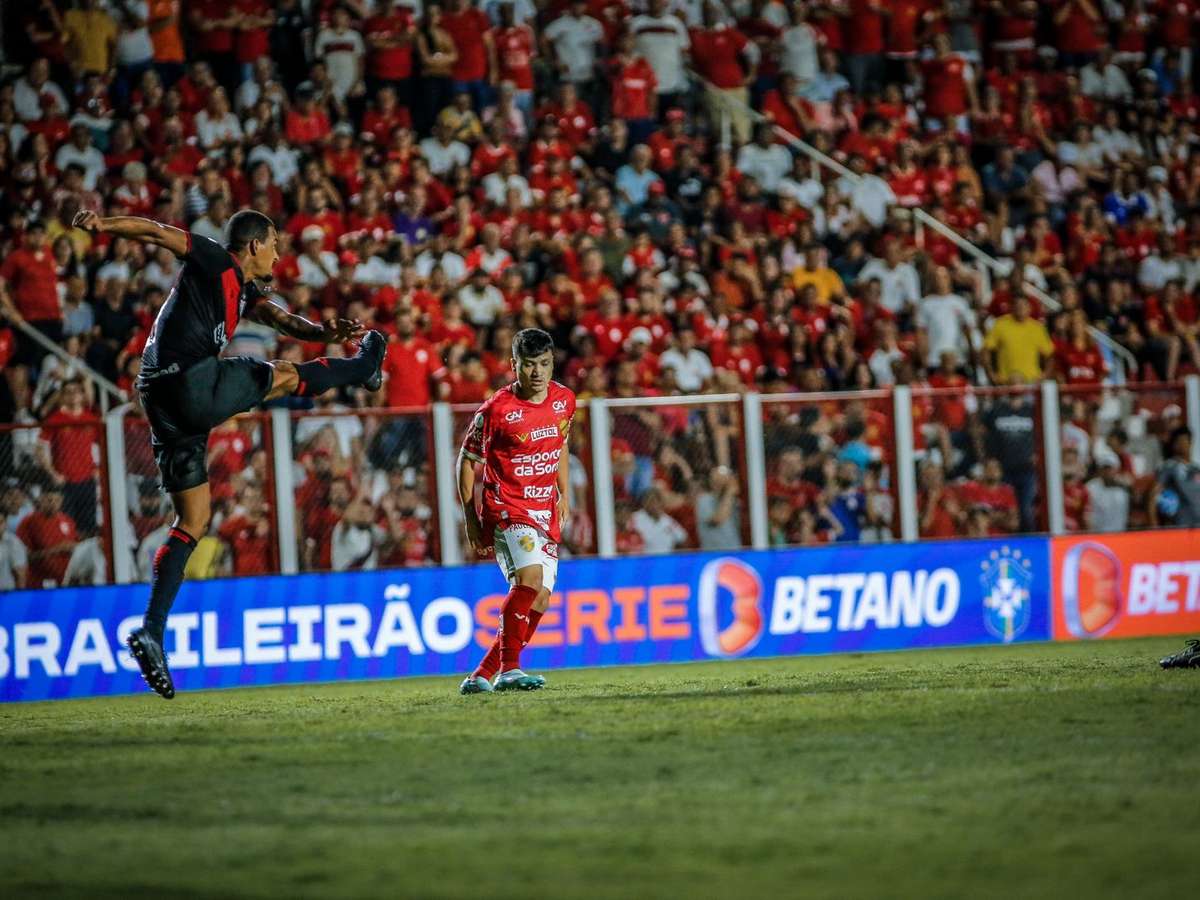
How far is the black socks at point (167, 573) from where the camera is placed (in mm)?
9891

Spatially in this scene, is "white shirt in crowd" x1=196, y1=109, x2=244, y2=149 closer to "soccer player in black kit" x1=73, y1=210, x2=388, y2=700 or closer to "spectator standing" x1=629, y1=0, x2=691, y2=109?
"spectator standing" x1=629, y1=0, x2=691, y2=109

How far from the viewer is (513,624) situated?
400 inches

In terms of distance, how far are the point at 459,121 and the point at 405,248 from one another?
8.11 ft

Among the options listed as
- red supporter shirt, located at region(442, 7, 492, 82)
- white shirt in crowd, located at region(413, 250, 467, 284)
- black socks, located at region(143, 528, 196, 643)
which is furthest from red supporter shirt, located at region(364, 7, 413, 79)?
black socks, located at region(143, 528, 196, 643)

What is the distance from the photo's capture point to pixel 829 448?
1542 centimetres

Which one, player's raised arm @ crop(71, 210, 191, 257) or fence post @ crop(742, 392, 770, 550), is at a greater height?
player's raised arm @ crop(71, 210, 191, 257)

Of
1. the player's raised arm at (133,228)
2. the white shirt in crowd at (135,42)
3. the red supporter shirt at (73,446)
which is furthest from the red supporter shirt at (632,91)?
the player's raised arm at (133,228)

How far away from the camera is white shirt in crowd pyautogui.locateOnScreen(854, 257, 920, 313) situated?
18906mm

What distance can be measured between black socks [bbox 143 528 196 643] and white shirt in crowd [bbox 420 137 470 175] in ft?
30.6

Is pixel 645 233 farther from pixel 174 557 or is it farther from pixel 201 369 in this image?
pixel 201 369

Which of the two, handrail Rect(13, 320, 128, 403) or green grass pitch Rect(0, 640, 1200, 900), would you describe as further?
handrail Rect(13, 320, 128, 403)

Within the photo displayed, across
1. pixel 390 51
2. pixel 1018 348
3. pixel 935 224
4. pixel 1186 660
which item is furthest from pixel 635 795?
pixel 935 224

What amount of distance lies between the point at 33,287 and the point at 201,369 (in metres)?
7.40

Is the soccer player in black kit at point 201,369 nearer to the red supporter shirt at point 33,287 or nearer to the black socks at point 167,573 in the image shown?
the black socks at point 167,573
